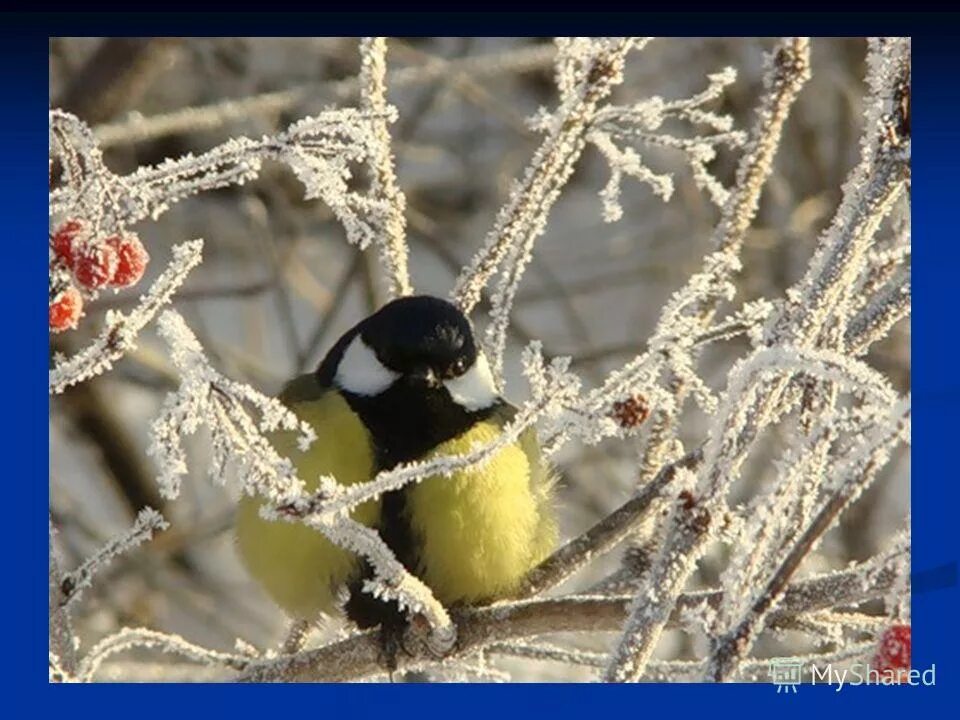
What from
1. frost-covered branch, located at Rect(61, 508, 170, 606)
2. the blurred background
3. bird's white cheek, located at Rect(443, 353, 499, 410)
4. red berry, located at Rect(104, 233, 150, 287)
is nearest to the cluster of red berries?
red berry, located at Rect(104, 233, 150, 287)

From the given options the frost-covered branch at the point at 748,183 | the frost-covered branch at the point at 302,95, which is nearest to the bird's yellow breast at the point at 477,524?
the frost-covered branch at the point at 748,183

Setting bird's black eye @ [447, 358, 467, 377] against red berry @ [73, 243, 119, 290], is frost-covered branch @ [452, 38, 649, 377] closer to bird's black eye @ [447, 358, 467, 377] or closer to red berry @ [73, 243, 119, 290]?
bird's black eye @ [447, 358, 467, 377]

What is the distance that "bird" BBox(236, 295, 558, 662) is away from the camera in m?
1.37

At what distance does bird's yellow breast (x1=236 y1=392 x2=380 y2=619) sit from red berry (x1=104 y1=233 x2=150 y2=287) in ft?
0.91

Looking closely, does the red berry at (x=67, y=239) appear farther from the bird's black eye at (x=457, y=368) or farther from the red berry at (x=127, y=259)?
the bird's black eye at (x=457, y=368)

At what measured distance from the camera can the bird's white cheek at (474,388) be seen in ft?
4.71

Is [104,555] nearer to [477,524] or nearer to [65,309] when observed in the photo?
[65,309]

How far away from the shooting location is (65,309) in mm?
1159

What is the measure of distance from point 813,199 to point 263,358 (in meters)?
0.88

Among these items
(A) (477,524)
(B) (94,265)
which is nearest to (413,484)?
(A) (477,524)

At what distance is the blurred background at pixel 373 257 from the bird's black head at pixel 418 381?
0.52 metres

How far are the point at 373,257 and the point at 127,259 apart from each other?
100 cm

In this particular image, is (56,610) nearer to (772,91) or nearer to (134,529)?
(134,529)
